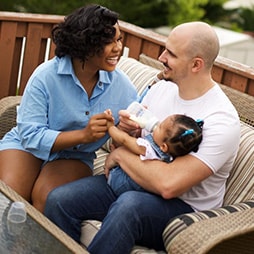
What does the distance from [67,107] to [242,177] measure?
33.3 inches

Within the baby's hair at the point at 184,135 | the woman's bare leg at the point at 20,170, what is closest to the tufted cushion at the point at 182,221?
the baby's hair at the point at 184,135

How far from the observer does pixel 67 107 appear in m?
3.26

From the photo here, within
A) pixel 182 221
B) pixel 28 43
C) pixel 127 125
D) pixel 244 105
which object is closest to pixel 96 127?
pixel 127 125

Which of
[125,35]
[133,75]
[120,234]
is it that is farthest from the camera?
[125,35]

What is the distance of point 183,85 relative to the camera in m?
3.05

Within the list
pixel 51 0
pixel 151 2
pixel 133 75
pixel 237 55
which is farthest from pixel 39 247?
pixel 151 2

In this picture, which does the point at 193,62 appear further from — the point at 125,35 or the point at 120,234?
the point at 125,35

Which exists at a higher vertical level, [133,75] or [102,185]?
[133,75]

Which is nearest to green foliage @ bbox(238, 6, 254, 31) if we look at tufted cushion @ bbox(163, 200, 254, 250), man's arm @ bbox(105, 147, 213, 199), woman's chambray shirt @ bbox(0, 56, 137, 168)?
woman's chambray shirt @ bbox(0, 56, 137, 168)

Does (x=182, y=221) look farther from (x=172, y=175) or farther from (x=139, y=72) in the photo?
(x=139, y=72)

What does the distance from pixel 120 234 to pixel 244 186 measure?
62cm

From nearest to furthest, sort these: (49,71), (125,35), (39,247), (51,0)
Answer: (39,247), (49,71), (125,35), (51,0)

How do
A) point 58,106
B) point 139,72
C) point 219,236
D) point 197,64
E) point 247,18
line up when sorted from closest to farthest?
point 219,236
point 197,64
point 58,106
point 139,72
point 247,18

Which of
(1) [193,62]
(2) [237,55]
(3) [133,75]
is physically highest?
(1) [193,62]
